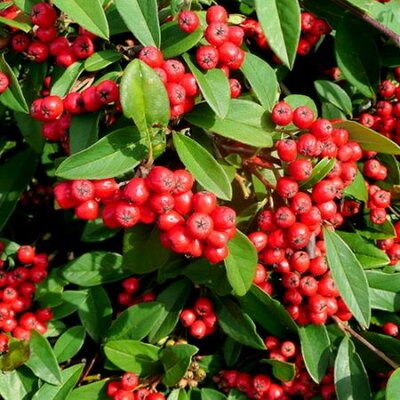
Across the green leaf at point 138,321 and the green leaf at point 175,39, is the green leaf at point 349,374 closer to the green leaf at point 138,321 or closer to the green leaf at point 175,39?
the green leaf at point 138,321

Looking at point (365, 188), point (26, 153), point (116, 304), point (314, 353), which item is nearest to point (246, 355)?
point (314, 353)

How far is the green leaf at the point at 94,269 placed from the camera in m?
2.93

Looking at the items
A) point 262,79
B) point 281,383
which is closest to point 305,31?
point 262,79

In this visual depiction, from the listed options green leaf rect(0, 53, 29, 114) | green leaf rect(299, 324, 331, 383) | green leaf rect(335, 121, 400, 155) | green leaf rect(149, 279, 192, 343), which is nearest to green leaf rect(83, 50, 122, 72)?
green leaf rect(0, 53, 29, 114)

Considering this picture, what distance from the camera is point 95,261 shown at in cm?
296

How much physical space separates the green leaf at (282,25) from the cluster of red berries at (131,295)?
4.63 ft

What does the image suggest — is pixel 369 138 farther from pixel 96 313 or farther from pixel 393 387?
pixel 96 313

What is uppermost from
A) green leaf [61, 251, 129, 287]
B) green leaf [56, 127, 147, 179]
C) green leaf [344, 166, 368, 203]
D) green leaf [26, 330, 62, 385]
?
green leaf [56, 127, 147, 179]

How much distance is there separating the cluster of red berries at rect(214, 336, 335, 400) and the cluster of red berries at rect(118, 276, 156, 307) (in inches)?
20.9

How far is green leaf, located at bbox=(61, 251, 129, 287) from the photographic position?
293 centimetres

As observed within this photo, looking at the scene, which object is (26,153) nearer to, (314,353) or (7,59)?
(7,59)

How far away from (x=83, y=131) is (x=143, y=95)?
378mm

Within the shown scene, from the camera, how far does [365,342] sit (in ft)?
8.68

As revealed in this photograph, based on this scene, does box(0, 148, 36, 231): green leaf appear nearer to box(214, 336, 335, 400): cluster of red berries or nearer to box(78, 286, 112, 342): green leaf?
box(78, 286, 112, 342): green leaf
